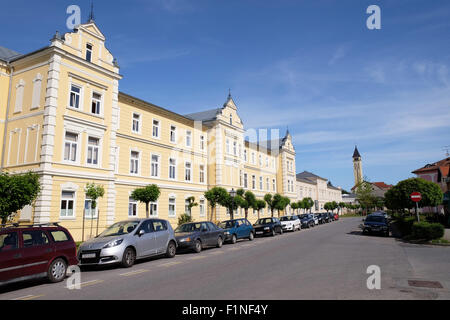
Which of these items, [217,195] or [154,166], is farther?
[217,195]

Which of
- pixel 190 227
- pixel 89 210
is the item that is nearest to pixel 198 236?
pixel 190 227

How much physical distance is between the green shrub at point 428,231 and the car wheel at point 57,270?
18.5 meters

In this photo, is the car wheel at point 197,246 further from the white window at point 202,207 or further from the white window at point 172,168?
the white window at point 202,207

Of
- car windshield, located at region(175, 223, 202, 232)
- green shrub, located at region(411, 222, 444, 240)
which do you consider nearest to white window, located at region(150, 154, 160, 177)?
car windshield, located at region(175, 223, 202, 232)

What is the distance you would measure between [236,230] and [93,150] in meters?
10.9

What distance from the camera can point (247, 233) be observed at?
23734 millimetres

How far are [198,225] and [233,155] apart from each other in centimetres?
2139

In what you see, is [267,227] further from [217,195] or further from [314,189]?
[314,189]

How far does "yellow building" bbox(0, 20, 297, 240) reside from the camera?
19.3 meters

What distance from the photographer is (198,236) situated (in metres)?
17.3

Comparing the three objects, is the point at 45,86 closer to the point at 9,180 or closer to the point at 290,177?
the point at 9,180

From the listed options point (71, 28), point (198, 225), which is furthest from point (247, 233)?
point (71, 28)

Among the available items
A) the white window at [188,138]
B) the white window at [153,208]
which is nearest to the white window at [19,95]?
the white window at [153,208]

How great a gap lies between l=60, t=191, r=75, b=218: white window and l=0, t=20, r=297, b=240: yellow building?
0.06 meters
